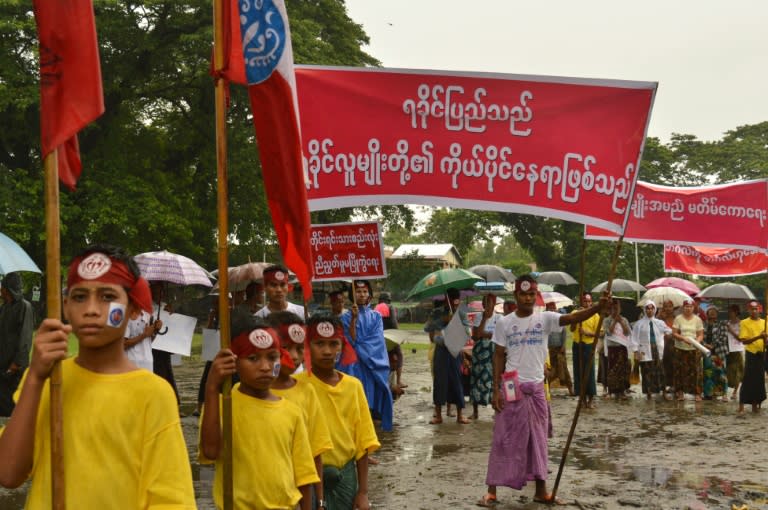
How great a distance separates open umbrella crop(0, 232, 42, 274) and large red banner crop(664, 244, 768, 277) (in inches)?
343

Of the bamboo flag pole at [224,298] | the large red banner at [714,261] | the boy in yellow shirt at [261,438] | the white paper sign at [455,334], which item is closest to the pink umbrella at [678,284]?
the large red banner at [714,261]

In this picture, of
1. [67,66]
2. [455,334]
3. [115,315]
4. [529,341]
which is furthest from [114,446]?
[455,334]

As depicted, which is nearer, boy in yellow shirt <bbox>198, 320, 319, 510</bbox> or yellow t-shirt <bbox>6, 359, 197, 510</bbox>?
yellow t-shirt <bbox>6, 359, 197, 510</bbox>

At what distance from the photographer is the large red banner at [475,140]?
6.19m

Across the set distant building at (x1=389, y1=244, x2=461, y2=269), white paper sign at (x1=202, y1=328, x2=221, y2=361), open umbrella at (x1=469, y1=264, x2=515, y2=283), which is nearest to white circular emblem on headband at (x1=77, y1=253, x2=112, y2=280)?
white paper sign at (x1=202, y1=328, x2=221, y2=361)

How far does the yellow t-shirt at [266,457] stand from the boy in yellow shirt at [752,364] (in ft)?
36.4

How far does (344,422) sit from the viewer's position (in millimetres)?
4965

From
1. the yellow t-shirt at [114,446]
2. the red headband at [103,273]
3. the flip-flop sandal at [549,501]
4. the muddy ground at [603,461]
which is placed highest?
the red headband at [103,273]

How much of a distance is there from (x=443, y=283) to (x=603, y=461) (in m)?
4.57

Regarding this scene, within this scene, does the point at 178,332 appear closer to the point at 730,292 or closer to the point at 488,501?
the point at 488,501

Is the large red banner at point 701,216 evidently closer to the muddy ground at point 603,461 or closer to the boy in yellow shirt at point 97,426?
the muddy ground at point 603,461

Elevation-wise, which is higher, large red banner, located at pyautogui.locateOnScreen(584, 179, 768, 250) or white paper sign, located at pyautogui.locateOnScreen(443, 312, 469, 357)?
large red banner, located at pyautogui.locateOnScreen(584, 179, 768, 250)

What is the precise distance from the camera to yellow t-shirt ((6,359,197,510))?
250cm

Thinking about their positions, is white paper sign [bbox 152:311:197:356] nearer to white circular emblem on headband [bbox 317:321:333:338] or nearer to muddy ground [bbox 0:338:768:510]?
muddy ground [bbox 0:338:768:510]
